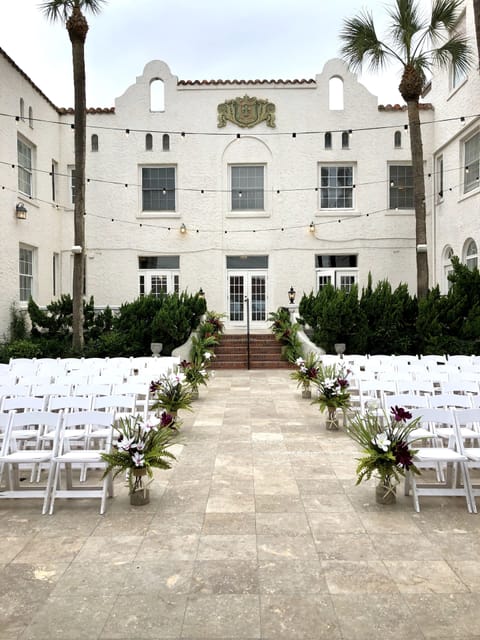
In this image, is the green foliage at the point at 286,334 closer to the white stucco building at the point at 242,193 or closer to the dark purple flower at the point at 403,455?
the white stucco building at the point at 242,193

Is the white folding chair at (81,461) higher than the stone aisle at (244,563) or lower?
higher

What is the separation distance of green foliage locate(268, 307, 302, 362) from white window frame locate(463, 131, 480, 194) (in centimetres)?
677

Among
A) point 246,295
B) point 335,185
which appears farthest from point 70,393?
point 335,185

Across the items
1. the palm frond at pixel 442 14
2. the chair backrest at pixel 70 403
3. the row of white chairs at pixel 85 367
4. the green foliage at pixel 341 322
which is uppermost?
the palm frond at pixel 442 14

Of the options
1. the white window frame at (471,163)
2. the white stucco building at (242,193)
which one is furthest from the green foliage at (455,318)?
the white stucco building at (242,193)

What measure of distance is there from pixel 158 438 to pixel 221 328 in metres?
12.3

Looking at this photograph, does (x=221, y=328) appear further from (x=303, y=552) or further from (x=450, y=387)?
(x=303, y=552)

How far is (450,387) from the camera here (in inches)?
270

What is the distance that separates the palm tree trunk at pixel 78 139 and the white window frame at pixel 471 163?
11166 millimetres

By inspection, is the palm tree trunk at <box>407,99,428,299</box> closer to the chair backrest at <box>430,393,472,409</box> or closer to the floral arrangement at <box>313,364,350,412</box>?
the floral arrangement at <box>313,364,350,412</box>

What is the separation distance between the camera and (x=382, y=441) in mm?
4914

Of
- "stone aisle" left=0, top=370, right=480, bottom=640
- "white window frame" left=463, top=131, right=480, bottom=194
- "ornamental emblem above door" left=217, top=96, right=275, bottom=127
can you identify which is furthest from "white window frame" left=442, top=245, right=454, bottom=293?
"stone aisle" left=0, top=370, right=480, bottom=640

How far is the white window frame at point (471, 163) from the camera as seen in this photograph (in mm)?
15930

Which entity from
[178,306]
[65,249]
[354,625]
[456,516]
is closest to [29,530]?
[354,625]
